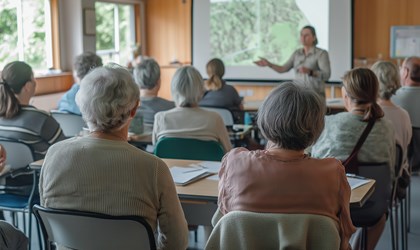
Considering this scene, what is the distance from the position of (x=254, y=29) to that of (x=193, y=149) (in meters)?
6.08

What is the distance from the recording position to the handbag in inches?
120

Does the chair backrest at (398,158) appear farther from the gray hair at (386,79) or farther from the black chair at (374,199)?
the gray hair at (386,79)

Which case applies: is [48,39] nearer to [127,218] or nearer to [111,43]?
[111,43]

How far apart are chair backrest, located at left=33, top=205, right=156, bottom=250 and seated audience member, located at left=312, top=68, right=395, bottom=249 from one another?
1.45 m

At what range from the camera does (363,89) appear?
3166 mm

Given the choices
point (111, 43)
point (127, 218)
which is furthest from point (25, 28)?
point (127, 218)

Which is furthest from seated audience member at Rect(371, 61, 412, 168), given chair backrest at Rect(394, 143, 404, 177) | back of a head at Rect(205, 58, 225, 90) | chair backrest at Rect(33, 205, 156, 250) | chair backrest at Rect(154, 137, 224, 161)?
chair backrest at Rect(33, 205, 156, 250)

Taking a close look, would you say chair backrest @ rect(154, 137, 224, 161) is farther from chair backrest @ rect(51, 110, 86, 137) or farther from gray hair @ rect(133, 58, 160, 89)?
chair backrest @ rect(51, 110, 86, 137)

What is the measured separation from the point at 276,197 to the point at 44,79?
242 inches

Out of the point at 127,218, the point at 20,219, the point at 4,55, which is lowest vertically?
the point at 20,219

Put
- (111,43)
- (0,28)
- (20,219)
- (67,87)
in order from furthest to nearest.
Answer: (111,43), (67,87), (0,28), (20,219)

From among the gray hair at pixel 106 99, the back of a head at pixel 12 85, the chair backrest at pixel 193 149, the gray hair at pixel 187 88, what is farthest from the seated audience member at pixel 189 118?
the gray hair at pixel 106 99

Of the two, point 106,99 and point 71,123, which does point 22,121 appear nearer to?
point 71,123

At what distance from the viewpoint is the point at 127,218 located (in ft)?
6.36
